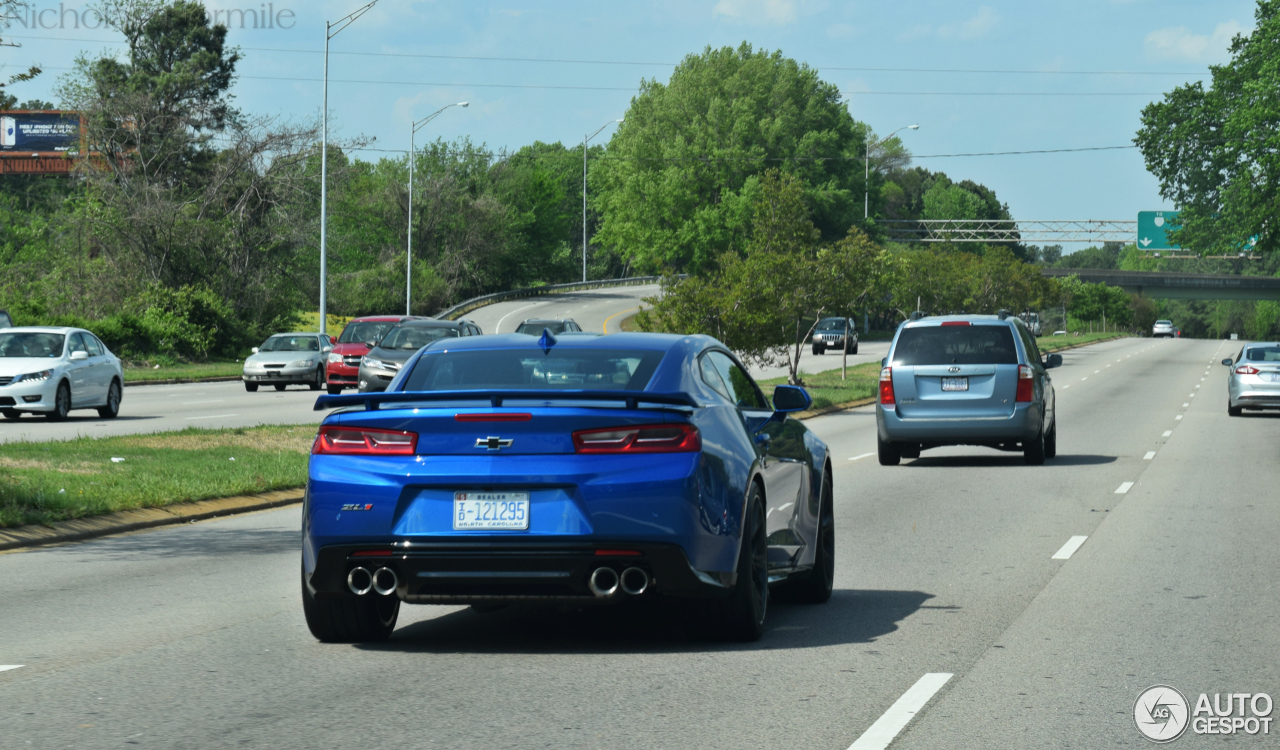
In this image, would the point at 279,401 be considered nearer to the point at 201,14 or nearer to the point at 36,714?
the point at 36,714

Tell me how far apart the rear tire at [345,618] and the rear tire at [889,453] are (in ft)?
41.8

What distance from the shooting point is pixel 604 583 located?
6.99 metres

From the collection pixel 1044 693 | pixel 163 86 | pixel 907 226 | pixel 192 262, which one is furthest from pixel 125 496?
pixel 907 226

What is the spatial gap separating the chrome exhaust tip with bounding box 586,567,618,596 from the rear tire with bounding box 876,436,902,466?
43.1 ft

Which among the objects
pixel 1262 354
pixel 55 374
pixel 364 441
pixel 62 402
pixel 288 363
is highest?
pixel 364 441

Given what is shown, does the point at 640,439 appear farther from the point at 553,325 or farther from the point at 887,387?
the point at 553,325

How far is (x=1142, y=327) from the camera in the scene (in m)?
183

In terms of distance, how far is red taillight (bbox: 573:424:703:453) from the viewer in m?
6.94

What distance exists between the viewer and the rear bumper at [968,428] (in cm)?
1930

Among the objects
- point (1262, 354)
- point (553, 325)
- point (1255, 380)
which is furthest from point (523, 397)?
point (553, 325)

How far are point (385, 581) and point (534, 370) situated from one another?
146 cm

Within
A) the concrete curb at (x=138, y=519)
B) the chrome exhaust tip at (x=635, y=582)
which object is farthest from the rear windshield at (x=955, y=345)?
the chrome exhaust tip at (x=635, y=582)

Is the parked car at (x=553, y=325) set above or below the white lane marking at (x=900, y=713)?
above

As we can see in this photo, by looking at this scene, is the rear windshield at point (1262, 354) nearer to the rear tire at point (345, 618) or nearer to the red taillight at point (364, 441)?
the rear tire at point (345, 618)
